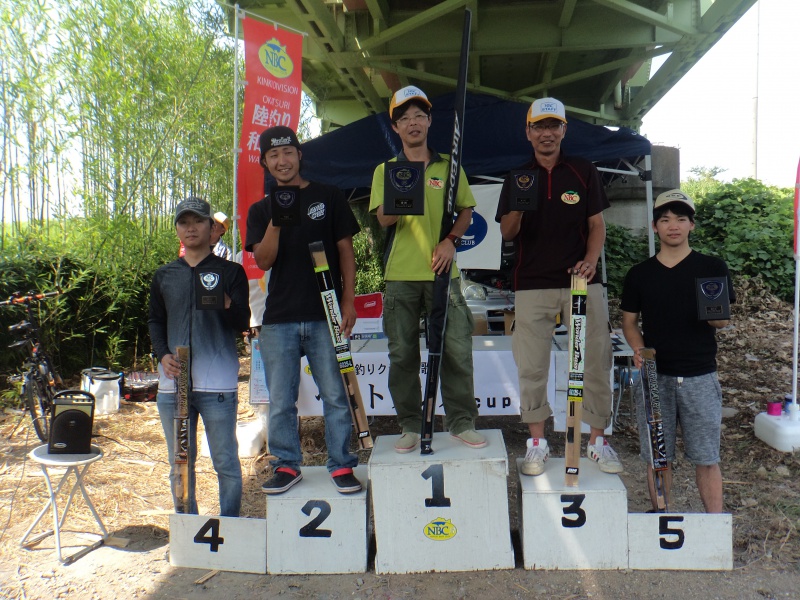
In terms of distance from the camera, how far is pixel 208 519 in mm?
2646

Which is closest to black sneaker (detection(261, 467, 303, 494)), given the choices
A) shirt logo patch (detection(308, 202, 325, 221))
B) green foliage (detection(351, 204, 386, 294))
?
shirt logo patch (detection(308, 202, 325, 221))

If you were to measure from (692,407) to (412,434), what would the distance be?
119 cm

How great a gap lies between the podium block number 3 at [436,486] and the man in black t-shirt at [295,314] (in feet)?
1.08

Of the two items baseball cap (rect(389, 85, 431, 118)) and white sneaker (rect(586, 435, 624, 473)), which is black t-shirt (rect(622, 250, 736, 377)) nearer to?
white sneaker (rect(586, 435, 624, 473))

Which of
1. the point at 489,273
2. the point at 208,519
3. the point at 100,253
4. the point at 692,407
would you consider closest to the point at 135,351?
the point at 100,253

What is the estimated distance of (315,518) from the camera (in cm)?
261

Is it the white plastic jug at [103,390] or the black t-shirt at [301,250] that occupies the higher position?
the black t-shirt at [301,250]

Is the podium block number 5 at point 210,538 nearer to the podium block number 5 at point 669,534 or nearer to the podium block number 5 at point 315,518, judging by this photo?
the podium block number 5 at point 315,518

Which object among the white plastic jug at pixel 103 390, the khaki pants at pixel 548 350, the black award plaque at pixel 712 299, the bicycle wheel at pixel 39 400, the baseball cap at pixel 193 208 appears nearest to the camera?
the black award plaque at pixel 712 299

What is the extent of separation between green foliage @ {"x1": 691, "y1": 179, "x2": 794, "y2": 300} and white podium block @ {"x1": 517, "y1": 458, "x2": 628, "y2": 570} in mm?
7050

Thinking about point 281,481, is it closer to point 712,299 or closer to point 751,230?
point 712,299

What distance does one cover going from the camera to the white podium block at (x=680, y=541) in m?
2.51

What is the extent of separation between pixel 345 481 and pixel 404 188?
1.29 m

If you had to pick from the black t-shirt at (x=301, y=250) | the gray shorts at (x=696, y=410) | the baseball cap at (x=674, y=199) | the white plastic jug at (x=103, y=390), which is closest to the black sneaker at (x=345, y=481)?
the black t-shirt at (x=301, y=250)
